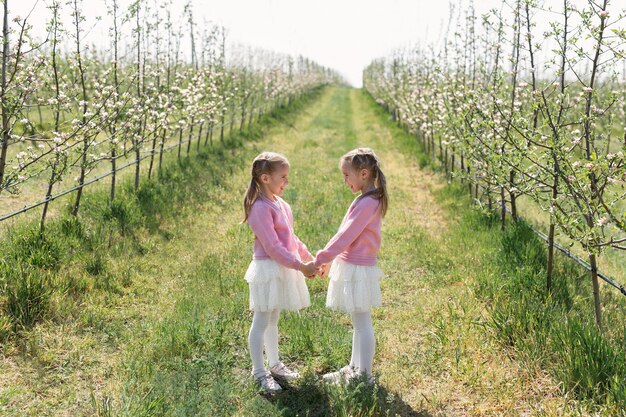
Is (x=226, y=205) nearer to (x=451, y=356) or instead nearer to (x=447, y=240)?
(x=447, y=240)

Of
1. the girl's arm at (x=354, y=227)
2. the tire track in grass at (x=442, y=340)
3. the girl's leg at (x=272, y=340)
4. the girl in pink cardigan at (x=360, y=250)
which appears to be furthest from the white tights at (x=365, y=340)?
the girl's leg at (x=272, y=340)

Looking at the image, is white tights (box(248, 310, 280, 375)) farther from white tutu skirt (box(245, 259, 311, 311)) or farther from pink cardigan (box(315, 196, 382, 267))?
pink cardigan (box(315, 196, 382, 267))

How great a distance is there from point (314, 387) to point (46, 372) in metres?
1.89

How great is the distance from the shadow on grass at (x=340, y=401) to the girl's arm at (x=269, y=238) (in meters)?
0.83

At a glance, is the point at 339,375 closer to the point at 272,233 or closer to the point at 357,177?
the point at 272,233

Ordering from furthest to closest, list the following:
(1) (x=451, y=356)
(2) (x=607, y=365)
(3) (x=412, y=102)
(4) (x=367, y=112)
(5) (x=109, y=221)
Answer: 1. (4) (x=367, y=112)
2. (3) (x=412, y=102)
3. (5) (x=109, y=221)
4. (1) (x=451, y=356)
5. (2) (x=607, y=365)

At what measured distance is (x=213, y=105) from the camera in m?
11.0

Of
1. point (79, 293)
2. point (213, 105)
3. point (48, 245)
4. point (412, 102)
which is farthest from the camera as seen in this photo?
point (412, 102)

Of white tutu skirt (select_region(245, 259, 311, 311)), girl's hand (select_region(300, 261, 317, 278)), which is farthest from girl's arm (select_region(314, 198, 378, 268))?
white tutu skirt (select_region(245, 259, 311, 311))

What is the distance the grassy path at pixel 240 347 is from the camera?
3260mm

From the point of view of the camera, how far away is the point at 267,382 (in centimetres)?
343

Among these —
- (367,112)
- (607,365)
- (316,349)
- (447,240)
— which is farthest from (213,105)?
(367,112)

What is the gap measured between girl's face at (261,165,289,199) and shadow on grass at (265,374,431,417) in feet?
4.27

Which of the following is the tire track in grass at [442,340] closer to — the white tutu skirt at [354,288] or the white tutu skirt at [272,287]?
the white tutu skirt at [354,288]
